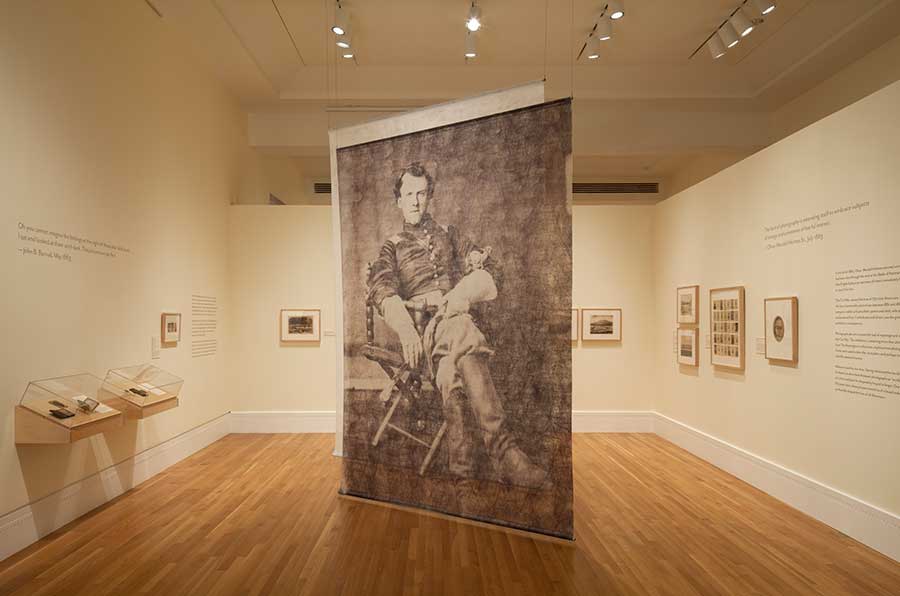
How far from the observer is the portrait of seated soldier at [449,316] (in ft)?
16.8

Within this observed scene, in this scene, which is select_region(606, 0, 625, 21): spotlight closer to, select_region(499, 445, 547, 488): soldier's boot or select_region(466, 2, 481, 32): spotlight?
select_region(466, 2, 481, 32): spotlight

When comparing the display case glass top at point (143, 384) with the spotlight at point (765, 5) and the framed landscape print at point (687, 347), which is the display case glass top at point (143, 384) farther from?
the spotlight at point (765, 5)

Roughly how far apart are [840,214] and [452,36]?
18.4ft

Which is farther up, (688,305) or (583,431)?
(688,305)

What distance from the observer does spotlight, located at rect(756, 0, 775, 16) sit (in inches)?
256

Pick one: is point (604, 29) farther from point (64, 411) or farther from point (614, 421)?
point (64, 411)

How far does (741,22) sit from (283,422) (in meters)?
9.26

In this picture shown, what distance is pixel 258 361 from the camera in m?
9.42

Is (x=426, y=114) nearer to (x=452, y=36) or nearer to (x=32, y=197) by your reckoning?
(x=452, y=36)

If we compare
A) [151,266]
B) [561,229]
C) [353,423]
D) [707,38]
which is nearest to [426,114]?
[561,229]

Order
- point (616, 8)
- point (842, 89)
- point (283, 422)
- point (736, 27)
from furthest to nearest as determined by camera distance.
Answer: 1. point (283, 422)
2. point (842, 89)
3. point (736, 27)
4. point (616, 8)

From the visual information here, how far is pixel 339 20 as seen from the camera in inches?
279

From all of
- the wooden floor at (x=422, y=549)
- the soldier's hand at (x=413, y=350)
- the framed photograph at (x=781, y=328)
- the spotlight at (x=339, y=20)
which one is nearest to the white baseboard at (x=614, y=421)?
the wooden floor at (x=422, y=549)

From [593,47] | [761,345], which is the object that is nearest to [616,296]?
[761,345]
